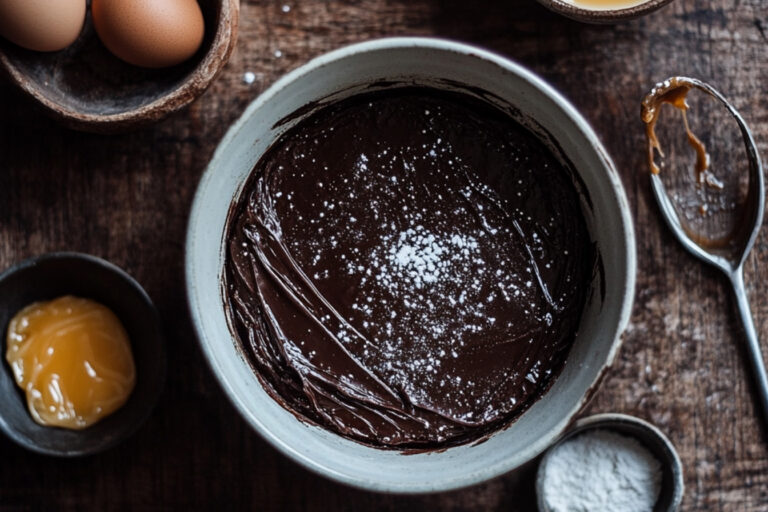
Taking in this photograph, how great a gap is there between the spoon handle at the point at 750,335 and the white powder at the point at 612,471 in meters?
0.24

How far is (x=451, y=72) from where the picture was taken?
4.48 feet

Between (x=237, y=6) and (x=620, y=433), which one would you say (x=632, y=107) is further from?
(x=237, y=6)

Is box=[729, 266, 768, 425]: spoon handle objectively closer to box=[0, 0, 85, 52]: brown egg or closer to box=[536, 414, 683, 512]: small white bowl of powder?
box=[536, 414, 683, 512]: small white bowl of powder

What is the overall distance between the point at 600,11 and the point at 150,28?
757mm

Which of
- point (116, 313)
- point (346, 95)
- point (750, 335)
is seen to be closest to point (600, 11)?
point (346, 95)

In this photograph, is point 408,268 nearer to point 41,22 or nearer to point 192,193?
point 192,193

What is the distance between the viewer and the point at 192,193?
1548mm

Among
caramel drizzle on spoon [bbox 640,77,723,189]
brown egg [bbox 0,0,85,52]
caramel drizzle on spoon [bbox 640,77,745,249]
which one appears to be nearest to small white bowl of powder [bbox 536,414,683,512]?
caramel drizzle on spoon [bbox 640,77,745,249]

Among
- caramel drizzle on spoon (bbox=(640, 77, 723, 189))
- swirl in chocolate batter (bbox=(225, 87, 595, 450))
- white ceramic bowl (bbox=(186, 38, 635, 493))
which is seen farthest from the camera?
caramel drizzle on spoon (bbox=(640, 77, 723, 189))

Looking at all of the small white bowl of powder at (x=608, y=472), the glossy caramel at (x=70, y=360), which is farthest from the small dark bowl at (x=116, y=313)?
the small white bowl of powder at (x=608, y=472)

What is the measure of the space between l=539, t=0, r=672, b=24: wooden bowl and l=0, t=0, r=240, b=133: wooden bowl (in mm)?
553

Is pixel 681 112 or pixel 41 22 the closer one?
pixel 41 22

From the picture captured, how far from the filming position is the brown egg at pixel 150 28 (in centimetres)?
142

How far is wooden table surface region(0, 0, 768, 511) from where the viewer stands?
1.55 m
